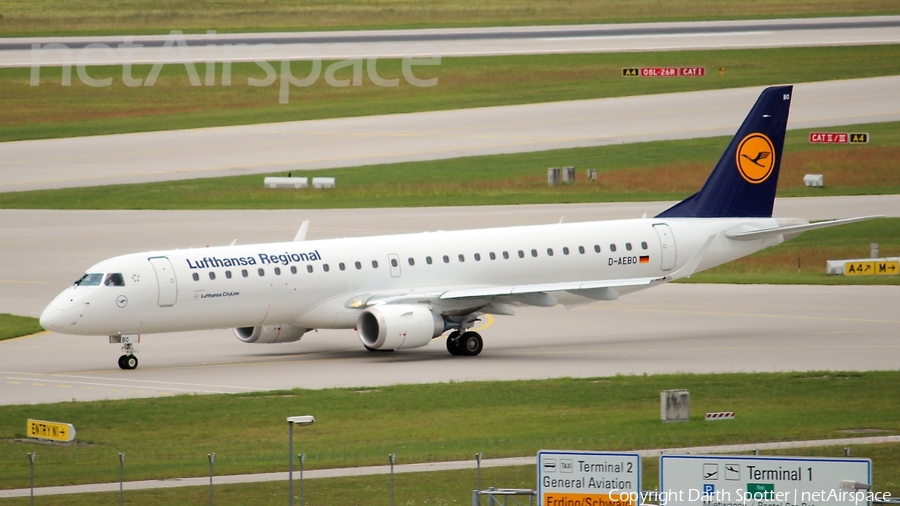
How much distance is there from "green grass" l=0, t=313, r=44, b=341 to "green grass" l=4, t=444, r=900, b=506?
2378 centimetres

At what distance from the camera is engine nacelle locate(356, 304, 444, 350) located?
4397 centimetres

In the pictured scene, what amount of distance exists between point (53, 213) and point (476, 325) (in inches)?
1322

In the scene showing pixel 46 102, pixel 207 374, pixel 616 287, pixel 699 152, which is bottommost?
pixel 207 374

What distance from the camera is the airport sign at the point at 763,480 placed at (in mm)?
17547

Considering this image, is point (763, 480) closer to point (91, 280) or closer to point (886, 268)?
point (91, 280)

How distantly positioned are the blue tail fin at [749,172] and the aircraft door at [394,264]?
34.6 feet

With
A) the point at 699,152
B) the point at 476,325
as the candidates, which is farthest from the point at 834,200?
the point at 476,325

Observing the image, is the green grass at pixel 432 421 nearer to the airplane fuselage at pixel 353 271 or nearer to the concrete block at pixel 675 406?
the concrete block at pixel 675 406

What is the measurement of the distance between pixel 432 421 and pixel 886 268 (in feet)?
108

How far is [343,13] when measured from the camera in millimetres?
147000

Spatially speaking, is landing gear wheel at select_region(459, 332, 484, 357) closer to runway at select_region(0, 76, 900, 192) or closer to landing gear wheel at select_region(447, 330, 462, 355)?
landing gear wheel at select_region(447, 330, 462, 355)

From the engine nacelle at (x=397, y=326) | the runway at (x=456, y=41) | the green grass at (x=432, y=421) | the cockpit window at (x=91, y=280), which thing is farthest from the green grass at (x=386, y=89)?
the green grass at (x=432, y=421)

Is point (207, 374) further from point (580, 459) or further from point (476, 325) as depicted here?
point (580, 459)

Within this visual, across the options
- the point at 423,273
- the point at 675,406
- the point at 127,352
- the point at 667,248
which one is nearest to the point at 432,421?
the point at 675,406
